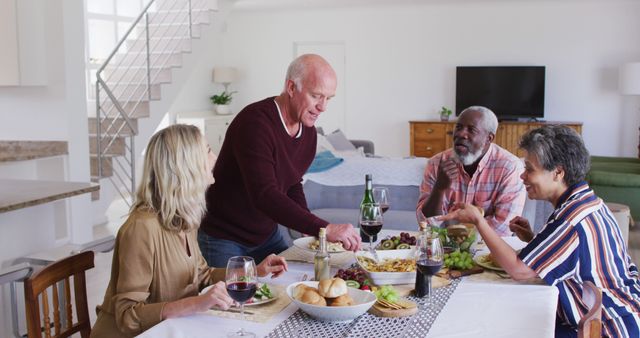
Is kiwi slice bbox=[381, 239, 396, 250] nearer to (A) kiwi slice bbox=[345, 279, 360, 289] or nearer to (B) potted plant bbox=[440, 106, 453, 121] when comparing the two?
(A) kiwi slice bbox=[345, 279, 360, 289]

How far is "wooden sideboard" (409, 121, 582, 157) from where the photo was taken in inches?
351

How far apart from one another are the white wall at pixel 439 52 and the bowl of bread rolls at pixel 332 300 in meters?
7.99

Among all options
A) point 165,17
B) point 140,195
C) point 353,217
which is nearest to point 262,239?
point 140,195

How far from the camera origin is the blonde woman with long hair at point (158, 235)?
5.93ft

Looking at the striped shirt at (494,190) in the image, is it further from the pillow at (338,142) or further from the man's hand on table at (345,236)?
the pillow at (338,142)

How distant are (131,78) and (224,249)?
18.2 ft

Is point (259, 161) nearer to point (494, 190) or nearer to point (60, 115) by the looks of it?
point (494, 190)

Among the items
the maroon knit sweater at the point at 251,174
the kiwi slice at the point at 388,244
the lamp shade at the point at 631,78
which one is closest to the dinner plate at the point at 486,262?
the kiwi slice at the point at 388,244

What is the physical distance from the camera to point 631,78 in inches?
314

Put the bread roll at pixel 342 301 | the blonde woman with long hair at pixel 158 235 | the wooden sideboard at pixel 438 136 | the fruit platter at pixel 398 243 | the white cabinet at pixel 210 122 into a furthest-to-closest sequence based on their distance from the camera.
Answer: the white cabinet at pixel 210 122, the wooden sideboard at pixel 438 136, the fruit platter at pixel 398 243, the blonde woman with long hair at pixel 158 235, the bread roll at pixel 342 301

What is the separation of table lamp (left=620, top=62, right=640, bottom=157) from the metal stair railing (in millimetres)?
5191

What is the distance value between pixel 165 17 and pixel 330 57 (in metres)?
2.69

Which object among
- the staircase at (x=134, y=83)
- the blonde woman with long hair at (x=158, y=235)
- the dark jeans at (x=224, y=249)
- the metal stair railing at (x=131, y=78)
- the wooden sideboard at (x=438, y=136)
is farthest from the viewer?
the wooden sideboard at (x=438, y=136)

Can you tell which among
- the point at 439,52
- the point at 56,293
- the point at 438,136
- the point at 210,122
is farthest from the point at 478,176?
the point at 210,122
